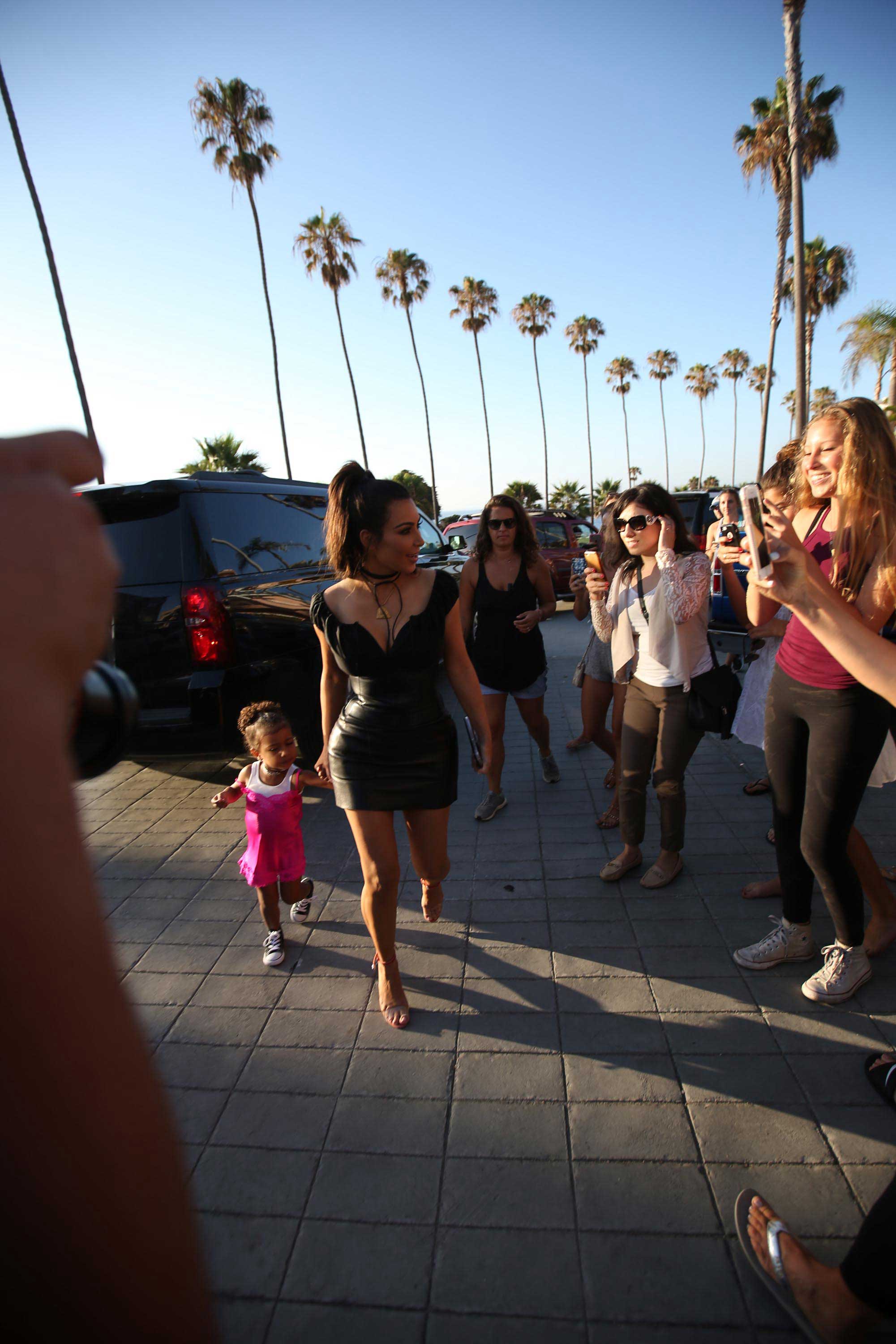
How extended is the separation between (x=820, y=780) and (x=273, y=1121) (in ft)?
7.43

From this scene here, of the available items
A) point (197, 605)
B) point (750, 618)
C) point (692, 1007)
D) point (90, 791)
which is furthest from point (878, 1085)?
point (90, 791)

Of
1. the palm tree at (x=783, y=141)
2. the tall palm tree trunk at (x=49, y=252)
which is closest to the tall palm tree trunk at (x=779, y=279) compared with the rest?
the palm tree at (x=783, y=141)

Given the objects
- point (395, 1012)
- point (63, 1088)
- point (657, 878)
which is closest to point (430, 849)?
point (395, 1012)

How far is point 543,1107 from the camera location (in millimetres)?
2303

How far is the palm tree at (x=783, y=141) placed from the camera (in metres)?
19.4

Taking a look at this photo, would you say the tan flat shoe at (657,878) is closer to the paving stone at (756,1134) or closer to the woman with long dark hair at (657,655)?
the woman with long dark hair at (657,655)

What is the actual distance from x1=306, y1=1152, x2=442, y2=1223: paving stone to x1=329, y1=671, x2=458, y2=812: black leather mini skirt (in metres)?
1.13

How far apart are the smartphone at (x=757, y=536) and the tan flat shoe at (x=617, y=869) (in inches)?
90.0

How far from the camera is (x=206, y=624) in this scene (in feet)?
13.6

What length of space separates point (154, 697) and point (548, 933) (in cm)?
270

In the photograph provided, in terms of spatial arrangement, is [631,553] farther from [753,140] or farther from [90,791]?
[753,140]

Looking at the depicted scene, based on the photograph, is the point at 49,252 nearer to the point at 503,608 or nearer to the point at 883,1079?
the point at 503,608

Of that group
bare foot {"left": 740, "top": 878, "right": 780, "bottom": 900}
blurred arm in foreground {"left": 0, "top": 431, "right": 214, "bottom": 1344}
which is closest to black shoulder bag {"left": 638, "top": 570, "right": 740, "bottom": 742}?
bare foot {"left": 740, "top": 878, "right": 780, "bottom": 900}

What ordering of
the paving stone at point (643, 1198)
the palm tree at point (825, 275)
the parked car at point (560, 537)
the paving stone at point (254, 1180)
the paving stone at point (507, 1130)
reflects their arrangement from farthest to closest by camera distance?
the palm tree at point (825, 275)
the parked car at point (560, 537)
the paving stone at point (507, 1130)
the paving stone at point (254, 1180)
the paving stone at point (643, 1198)
